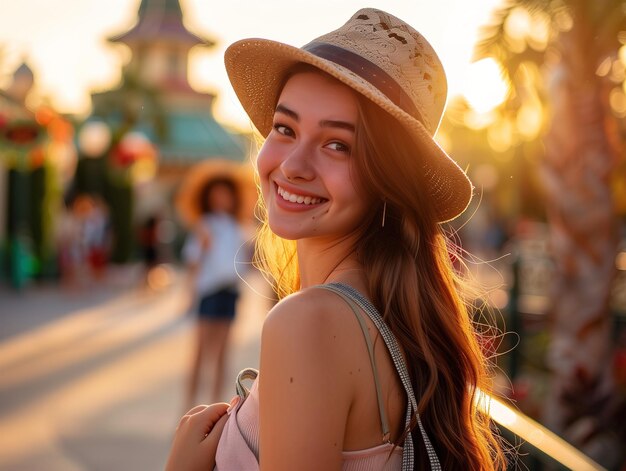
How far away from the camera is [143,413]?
326 inches

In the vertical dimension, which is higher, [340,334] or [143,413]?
[340,334]

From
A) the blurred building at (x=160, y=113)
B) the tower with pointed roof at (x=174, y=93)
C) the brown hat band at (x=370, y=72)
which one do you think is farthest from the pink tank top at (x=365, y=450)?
the tower with pointed roof at (x=174, y=93)

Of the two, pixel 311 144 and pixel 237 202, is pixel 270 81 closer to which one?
pixel 311 144

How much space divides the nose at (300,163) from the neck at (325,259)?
161 mm

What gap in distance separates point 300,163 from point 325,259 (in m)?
0.22

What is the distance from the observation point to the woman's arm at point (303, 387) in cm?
165

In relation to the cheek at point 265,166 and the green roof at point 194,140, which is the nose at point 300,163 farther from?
the green roof at point 194,140

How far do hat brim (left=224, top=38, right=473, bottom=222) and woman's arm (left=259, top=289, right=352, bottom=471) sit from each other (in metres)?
0.44

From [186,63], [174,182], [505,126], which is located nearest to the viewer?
[505,126]

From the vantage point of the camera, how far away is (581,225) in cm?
612

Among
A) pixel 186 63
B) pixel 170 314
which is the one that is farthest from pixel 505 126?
pixel 186 63

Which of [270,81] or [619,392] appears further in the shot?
[619,392]

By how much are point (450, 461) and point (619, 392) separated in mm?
5392

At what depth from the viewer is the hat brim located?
1886mm
